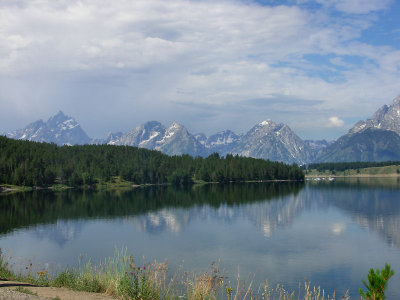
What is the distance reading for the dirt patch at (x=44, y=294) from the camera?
65.9ft

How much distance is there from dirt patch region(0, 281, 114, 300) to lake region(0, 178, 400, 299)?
1289 centimetres

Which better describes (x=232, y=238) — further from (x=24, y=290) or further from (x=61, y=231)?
(x=24, y=290)

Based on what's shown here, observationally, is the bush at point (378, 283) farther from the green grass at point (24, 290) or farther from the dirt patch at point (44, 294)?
the green grass at point (24, 290)

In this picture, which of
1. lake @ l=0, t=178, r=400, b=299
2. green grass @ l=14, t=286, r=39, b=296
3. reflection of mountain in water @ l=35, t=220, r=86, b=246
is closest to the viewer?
green grass @ l=14, t=286, r=39, b=296

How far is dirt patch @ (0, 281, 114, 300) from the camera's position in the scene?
20094 millimetres

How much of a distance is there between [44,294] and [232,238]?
154 feet

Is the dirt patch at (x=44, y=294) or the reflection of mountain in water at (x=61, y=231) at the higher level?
the dirt patch at (x=44, y=294)

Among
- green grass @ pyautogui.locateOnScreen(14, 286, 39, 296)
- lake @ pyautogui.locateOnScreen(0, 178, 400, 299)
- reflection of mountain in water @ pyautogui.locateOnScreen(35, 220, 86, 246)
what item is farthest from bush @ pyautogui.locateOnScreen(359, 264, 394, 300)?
reflection of mountain in water @ pyautogui.locateOnScreen(35, 220, 86, 246)

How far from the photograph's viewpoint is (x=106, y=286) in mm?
25281

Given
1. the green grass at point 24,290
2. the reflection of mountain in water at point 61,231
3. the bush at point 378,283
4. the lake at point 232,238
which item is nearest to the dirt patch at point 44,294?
the green grass at point 24,290

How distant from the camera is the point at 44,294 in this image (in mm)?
22281

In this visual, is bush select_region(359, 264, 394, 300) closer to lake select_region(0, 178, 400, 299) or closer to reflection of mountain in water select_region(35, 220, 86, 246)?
lake select_region(0, 178, 400, 299)

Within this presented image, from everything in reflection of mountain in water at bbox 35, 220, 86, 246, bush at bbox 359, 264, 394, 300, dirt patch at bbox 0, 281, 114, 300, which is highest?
bush at bbox 359, 264, 394, 300

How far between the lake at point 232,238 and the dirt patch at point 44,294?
12.9 meters
